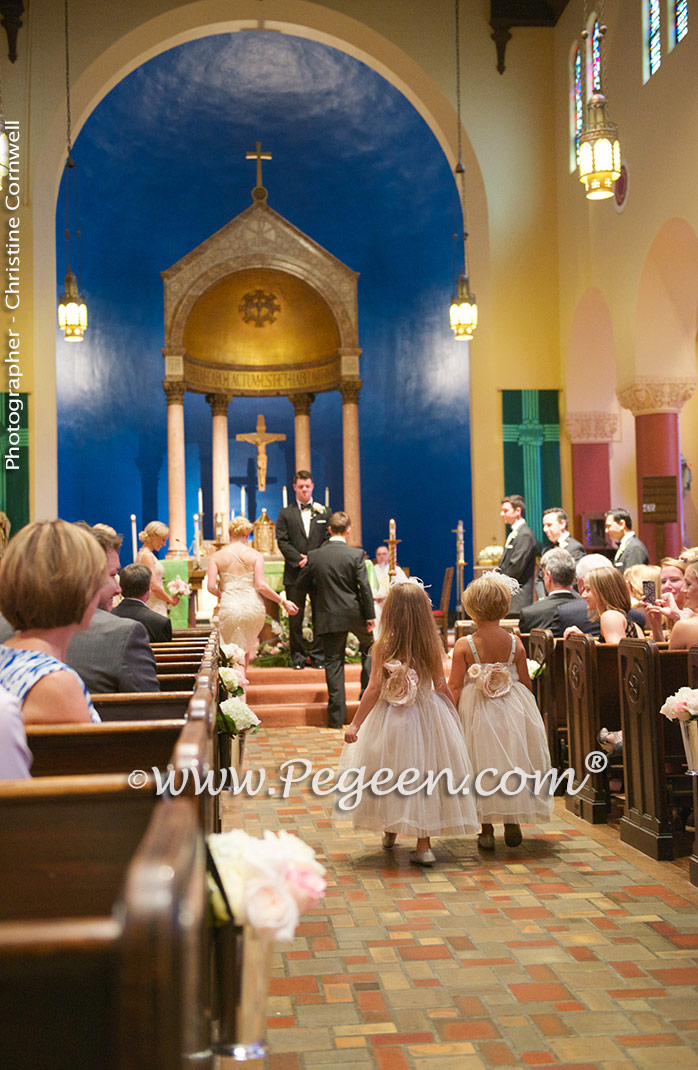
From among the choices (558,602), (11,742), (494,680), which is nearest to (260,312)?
(558,602)

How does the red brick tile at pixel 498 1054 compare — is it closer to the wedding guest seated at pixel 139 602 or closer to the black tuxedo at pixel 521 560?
the wedding guest seated at pixel 139 602

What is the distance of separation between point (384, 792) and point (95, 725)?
8.03 feet

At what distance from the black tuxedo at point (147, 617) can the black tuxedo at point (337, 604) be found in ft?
8.79

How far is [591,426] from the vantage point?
42.7ft

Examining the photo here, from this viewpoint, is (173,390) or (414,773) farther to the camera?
(173,390)

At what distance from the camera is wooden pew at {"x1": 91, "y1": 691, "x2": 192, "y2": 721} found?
317 cm

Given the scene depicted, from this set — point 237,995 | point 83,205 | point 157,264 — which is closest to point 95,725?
point 237,995

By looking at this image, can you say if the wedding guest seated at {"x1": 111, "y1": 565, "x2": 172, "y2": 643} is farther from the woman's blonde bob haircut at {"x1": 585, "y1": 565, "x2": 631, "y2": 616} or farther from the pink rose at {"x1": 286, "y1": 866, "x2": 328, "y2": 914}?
the pink rose at {"x1": 286, "y1": 866, "x2": 328, "y2": 914}

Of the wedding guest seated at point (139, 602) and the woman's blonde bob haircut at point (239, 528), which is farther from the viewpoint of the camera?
the woman's blonde bob haircut at point (239, 528)

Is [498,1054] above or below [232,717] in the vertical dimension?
below

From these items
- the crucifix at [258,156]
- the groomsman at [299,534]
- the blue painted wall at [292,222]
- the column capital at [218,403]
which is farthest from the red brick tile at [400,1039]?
the column capital at [218,403]

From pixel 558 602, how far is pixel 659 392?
211 inches

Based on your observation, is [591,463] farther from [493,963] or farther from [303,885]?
[303,885]

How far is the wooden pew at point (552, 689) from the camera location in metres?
6.09
